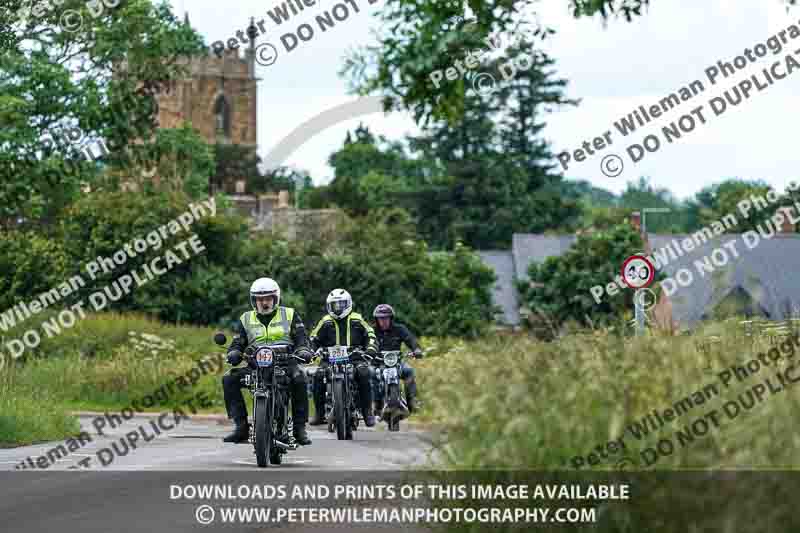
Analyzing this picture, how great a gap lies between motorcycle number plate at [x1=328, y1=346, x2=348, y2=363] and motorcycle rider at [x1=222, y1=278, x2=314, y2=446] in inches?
157

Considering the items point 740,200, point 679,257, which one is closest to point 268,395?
point 679,257

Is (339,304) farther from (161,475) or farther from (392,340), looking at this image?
(161,475)

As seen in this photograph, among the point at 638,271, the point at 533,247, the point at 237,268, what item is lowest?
the point at 638,271

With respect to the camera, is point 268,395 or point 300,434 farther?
point 300,434

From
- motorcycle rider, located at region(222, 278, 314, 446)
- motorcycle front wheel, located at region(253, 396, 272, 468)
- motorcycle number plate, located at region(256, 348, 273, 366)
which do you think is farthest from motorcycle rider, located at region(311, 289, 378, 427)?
motorcycle number plate, located at region(256, 348, 273, 366)

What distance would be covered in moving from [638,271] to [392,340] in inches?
259

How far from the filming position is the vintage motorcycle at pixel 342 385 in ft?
71.6

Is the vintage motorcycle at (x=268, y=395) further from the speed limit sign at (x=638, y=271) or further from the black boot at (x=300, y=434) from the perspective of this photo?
the speed limit sign at (x=638, y=271)

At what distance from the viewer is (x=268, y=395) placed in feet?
56.1

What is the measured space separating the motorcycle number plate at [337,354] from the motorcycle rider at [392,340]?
186 centimetres

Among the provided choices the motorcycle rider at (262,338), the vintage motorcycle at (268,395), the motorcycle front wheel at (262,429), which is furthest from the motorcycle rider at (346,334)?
the motorcycle front wheel at (262,429)

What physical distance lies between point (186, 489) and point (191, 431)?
10795 millimetres

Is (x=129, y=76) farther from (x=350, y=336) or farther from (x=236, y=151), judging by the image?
(x=236, y=151)

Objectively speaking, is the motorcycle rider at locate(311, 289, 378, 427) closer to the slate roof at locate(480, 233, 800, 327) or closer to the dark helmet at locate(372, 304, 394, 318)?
the dark helmet at locate(372, 304, 394, 318)
